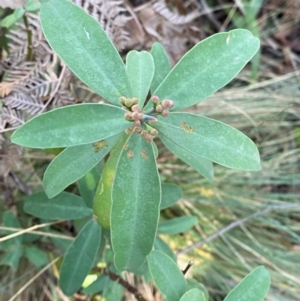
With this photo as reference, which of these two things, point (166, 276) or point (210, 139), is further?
point (166, 276)

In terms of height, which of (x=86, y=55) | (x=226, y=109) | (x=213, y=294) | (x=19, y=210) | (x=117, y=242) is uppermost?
(x=86, y=55)

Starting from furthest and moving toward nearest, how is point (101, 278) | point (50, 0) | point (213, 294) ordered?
1. point (213, 294)
2. point (101, 278)
3. point (50, 0)

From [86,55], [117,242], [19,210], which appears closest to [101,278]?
[19,210]

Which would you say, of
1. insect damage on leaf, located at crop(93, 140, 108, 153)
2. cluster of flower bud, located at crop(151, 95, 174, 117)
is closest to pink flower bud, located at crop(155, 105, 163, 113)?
cluster of flower bud, located at crop(151, 95, 174, 117)

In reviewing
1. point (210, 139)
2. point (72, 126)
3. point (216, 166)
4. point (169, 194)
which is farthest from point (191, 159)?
point (216, 166)

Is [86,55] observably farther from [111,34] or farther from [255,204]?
[255,204]

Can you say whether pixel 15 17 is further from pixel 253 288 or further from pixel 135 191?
pixel 253 288

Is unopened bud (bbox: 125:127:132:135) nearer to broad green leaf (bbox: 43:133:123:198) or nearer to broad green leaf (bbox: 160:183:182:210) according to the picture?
broad green leaf (bbox: 43:133:123:198)
